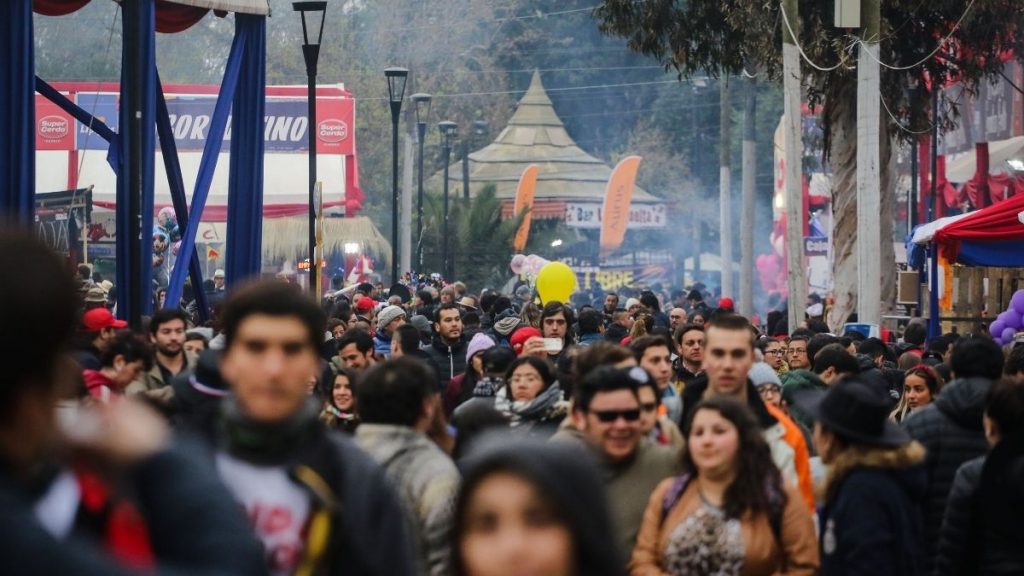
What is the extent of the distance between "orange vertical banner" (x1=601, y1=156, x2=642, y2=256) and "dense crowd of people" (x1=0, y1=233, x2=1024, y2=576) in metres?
41.5

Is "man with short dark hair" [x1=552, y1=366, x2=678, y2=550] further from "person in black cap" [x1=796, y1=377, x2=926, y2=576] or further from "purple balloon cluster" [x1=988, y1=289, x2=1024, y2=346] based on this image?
"purple balloon cluster" [x1=988, y1=289, x2=1024, y2=346]

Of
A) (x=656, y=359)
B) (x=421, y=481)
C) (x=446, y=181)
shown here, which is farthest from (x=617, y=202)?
(x=421, y=481)

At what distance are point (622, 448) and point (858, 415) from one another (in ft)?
2.60

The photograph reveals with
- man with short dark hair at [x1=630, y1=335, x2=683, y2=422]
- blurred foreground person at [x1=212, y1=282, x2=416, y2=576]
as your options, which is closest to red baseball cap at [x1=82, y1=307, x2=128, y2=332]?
man with short dark hair at [x1=630, y1=335, x2=683, y2=422]

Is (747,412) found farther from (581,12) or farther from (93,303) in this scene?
(581,12)

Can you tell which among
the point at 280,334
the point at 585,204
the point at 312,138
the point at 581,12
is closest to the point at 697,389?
the point at 280,334

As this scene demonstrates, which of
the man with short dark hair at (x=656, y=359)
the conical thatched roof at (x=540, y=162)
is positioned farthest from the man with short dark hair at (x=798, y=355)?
the conical thatched roof at (x=540, y=162)

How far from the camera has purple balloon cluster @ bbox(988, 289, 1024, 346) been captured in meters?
17.7

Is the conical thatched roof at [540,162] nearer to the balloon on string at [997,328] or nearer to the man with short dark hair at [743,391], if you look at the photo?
the balloon on string at [997,328]

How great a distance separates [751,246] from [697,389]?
30441mm

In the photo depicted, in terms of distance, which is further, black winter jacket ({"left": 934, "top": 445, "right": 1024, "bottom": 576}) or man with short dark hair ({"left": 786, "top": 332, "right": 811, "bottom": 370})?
man with short dark hair ({"left": 786, "top": 332, "right": 811, "bottom": 370})

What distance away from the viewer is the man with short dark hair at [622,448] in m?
6.05

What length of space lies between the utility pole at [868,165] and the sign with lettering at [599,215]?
37114mm

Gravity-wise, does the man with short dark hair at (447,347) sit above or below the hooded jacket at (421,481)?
above
